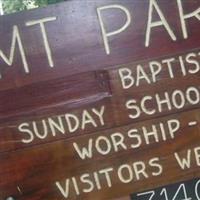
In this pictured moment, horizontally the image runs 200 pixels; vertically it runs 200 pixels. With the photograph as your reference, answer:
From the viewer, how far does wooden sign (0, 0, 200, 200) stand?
53.3 inches

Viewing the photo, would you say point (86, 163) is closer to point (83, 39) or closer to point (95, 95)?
point (95, 95)

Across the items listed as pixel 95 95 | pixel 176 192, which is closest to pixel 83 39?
pixel 95 95

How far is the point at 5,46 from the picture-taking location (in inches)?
52.7

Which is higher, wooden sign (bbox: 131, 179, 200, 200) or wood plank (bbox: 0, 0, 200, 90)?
wood plank (bbox: 0, 0, 200, 90)

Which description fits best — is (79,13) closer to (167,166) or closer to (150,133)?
(150,133)

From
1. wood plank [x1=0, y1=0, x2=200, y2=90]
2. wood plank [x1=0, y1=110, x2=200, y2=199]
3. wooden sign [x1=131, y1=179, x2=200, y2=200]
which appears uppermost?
wood plank [x1=0, y1=0, x2=200, y2=90]

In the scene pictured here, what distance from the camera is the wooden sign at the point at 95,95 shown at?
53.3 inches

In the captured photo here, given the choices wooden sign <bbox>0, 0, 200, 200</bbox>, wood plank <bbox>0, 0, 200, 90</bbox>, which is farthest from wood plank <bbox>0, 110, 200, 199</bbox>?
wood plank <bbox>0, 0, 200, 90</bbox>

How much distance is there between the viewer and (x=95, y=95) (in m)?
1.38

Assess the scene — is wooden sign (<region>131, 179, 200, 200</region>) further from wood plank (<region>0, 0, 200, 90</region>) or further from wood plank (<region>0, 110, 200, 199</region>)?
wood plank (<region>0, 0, 200, 90</region>)

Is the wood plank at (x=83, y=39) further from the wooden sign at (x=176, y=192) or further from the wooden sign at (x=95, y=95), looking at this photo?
the wooden sign at (x=176, y=192)

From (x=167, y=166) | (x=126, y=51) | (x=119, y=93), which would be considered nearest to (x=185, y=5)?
(x=126, y=51)

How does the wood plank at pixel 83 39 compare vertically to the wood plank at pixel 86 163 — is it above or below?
above

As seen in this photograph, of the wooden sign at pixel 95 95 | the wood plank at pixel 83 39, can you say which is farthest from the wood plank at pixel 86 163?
the wood plank at pixel 83 39
